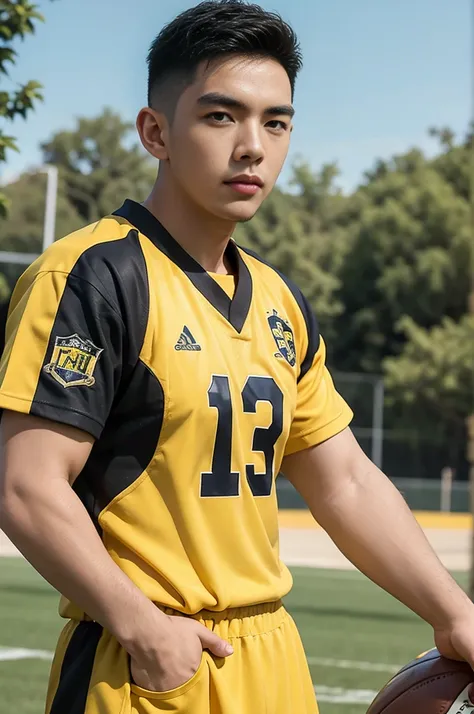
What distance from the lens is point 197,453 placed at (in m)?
2.29

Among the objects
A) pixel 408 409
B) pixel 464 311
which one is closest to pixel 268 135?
pixel 408 409

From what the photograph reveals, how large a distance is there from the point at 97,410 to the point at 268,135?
588 mm

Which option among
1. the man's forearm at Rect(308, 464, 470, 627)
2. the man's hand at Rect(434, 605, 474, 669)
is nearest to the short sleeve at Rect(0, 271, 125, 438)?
the man's forearm at Rect(308, 464, 470, 627)

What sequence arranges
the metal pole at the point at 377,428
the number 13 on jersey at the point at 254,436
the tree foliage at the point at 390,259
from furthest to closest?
the tree foliage at the point at 390,259, the metal pole at the point at 377,428, the number 13 on jersey at the point at 254,436

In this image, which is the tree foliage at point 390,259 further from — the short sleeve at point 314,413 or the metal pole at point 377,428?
the short sleeve at point 314,413

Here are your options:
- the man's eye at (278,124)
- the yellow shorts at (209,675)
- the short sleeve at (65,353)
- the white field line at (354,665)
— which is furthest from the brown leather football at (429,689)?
the white field line at (354,665)

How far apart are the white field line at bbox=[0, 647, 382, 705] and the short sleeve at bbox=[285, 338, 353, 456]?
499 cm

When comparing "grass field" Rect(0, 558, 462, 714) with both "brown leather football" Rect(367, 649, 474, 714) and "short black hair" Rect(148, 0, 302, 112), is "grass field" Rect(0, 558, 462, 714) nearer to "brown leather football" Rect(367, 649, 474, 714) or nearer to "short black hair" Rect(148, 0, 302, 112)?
"brown leather football" Rect(367, 649, 474, 714)

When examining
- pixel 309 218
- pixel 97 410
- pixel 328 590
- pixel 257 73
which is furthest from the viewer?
pixel 309 218

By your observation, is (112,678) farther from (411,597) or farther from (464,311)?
(464,311)

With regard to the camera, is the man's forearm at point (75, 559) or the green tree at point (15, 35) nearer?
the man's forearm at point (75, 559)

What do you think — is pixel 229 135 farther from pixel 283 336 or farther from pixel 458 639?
pixel 458 639

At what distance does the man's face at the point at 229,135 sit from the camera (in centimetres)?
233

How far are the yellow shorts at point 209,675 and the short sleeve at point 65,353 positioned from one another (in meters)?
0.40
